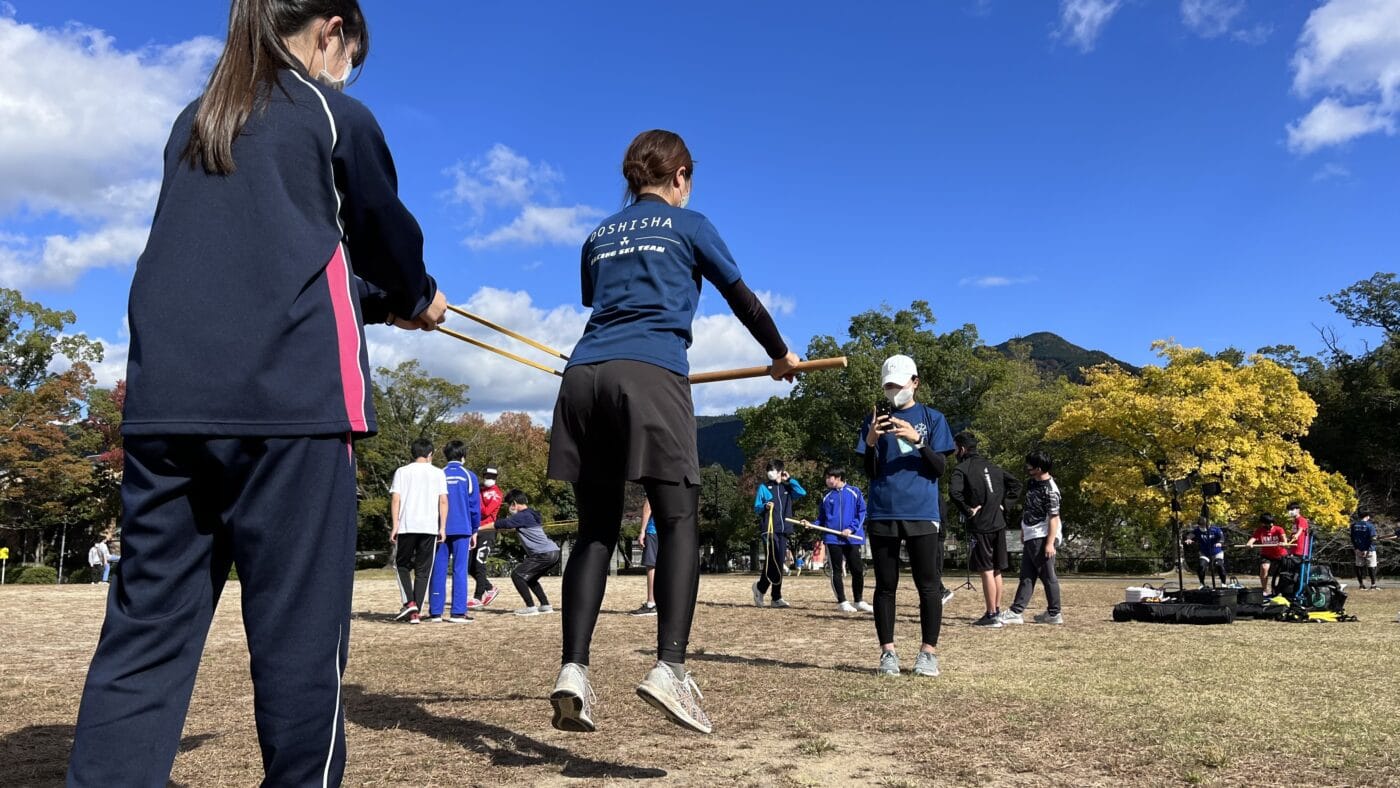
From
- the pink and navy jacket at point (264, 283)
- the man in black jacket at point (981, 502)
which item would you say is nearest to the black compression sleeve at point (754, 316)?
the pink and navy jacket at point (264, 283)

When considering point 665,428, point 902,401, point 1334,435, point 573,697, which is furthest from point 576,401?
point 1334,435

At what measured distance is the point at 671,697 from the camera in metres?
3.35

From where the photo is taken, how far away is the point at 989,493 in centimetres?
1127

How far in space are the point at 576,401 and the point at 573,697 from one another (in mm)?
1085

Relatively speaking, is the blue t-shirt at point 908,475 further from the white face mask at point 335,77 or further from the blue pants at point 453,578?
the blue pants at point 453,578

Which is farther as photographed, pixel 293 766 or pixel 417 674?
pixel 417 674

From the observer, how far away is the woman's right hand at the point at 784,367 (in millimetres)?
4172

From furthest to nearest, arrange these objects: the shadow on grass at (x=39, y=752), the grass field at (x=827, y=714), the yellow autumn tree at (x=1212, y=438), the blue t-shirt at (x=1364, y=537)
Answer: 1. the yellow autumn tree at (x=1212, y=438)
2. the blue t-shirt at (x=1364, y=537)
3. the grass field at (x=827, y=714)
4. the shadow on grass at (x=39, y=752)

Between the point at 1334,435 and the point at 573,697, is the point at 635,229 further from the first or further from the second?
the point at 1334,435

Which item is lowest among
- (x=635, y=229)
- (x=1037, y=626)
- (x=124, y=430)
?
(x=1037, y=626)

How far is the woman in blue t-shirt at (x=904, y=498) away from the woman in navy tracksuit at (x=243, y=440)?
4352 mm

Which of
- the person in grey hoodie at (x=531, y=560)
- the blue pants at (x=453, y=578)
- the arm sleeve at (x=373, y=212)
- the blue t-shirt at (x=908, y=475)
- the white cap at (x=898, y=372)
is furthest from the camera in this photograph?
the person in grey hoodie at (x=531, y=560)

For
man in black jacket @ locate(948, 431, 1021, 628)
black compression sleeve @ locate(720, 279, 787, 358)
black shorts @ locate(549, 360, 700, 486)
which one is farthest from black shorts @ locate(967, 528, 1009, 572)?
black shorts @ locate(549, 360, 700, 486)

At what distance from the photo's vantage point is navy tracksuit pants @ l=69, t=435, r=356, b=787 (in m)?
1.87
